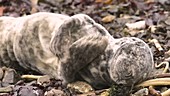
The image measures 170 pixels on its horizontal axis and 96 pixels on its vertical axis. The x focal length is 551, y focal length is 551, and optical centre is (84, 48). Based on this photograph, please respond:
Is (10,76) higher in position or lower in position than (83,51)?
lower

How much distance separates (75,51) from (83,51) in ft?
0.12

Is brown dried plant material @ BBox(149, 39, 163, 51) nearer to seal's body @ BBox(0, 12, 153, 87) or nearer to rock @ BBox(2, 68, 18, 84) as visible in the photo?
seal's body @ BBox(0, 12, 153, 87)

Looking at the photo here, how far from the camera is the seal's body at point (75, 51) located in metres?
2.38

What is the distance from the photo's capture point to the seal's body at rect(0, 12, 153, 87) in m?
2.38

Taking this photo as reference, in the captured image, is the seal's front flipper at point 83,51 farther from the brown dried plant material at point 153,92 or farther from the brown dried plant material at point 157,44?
the brown dried plant material at point 157,44

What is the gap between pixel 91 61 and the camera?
250 cm

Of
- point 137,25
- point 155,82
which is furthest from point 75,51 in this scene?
point 137,25

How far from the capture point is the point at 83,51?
246cm

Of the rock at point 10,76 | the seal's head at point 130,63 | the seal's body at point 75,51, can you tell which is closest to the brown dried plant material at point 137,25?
the seal's body at point 75,51

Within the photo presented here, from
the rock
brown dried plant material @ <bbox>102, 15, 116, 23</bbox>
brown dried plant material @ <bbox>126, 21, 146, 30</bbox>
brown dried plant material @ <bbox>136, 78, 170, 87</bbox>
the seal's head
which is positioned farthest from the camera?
brown dried plant material @ <bbox>102, 15, 116, 23</bbox>

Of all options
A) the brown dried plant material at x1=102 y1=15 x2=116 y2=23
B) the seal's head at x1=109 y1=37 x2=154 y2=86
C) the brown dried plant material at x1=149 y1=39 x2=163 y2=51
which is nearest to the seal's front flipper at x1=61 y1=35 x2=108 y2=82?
the seal's head at x1=109 y1=37 x2=154 y2=86

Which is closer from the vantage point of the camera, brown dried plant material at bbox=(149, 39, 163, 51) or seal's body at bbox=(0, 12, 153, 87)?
seal's body at bbox=(0, 12, 153, 87)

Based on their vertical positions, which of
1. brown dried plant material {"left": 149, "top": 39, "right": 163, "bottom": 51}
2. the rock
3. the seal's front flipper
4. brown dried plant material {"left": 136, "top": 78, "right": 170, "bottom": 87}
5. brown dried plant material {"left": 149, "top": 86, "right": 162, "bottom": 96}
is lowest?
brown dried plant material {"left": 149, "top": 86, "right": 162, "bottom": 96}

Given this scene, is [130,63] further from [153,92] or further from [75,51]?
[75,51]
